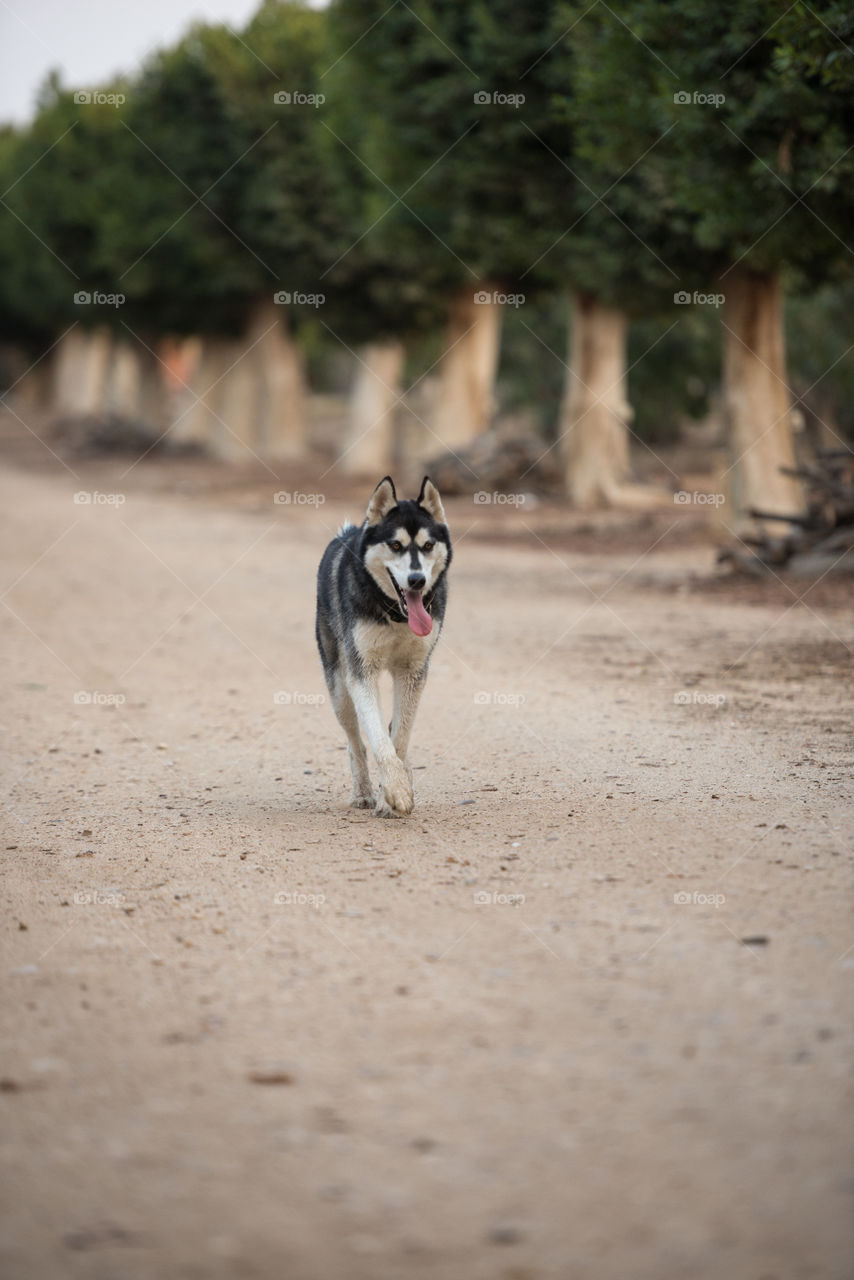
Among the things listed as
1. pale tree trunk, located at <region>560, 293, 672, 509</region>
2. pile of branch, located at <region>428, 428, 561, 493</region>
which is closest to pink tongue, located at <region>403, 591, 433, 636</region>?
pale tree trunk, located at <region>560, 293, 672, 509</region>

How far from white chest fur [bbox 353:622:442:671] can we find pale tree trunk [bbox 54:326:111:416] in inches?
2345

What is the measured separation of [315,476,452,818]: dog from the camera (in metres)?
7.88

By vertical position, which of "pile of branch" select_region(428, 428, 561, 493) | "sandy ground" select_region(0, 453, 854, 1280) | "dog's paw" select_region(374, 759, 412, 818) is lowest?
"sandy ground" select_region(0, 453, 854, 1280)

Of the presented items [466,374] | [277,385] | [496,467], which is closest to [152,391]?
[277,385]

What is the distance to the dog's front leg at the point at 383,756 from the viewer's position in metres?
7.77

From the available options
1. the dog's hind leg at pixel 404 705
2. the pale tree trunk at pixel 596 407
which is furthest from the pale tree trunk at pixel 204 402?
the dog's hind leg at pixel 404 705

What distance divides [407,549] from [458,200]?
20.5m

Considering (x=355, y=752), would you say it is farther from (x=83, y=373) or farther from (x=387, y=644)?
(x=83, y=373)

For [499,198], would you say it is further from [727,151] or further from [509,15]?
[727,151]

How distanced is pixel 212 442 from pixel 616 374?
70.3 feet

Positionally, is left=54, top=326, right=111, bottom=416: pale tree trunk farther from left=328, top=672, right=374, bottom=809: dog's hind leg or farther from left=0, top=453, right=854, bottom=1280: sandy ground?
left=328, top=672, right=374, bottom=809: dog's hind leg

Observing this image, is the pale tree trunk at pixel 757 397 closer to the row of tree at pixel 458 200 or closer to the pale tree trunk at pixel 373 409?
the row of tree at pixel 458 200

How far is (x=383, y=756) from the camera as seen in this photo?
7.76 meters

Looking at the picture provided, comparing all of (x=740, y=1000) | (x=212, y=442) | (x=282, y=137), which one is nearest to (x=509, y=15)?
(x=282, y=137)
